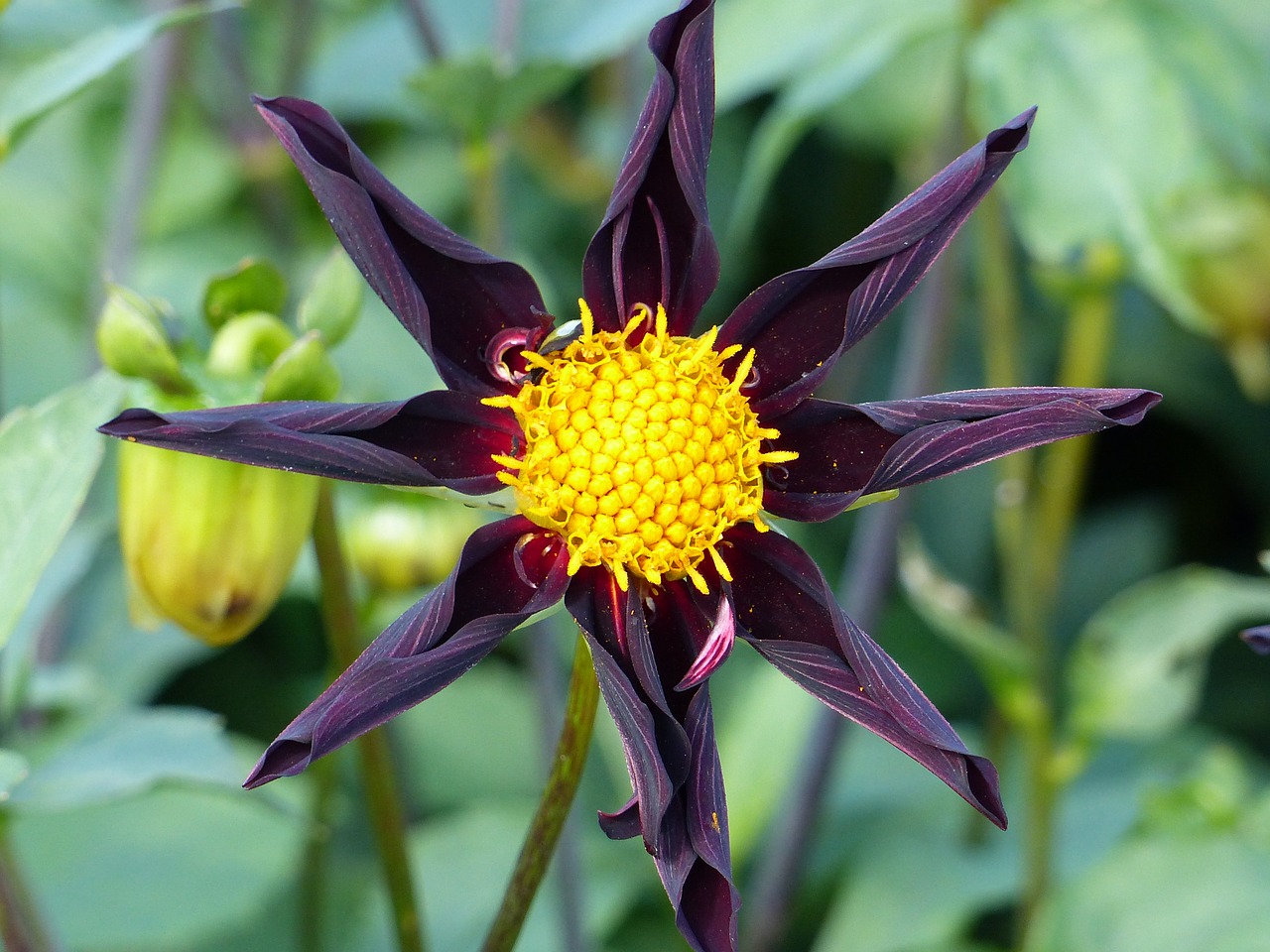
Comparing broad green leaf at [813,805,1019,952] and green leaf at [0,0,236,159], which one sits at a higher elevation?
green leaf at [0,0,236,159]

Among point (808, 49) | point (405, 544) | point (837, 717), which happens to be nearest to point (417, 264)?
point (405, 544)

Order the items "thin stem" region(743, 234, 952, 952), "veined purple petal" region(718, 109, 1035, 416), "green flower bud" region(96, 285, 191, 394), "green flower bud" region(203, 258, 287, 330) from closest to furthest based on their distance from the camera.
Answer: "veined purple petal" region(718, 109, 1035, 416), "green flower bud" region(96, 285, 191, 394), "green flower bud" region(203, 258, 287, 330), "thin stem" region(743, 234, 952, 952)

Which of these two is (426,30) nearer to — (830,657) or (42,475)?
(42,475)

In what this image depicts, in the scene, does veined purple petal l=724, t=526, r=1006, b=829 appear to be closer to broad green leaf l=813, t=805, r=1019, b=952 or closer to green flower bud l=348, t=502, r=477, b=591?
green flower bud l=348, t=502, r=477, b=591

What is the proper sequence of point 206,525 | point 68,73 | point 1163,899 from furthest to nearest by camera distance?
1. point 1163,899
2. point 68,73
3. point 206,525

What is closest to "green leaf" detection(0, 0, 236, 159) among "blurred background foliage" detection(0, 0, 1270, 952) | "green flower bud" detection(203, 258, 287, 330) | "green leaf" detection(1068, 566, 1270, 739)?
"blurred background foliage" detection(0, 0, 1270, 952)

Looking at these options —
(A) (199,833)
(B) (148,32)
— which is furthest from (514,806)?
(B) (148,32)

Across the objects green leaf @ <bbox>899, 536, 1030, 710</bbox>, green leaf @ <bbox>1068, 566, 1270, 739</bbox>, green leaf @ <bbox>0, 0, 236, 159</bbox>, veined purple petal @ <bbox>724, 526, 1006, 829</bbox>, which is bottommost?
green leaf @ <bbox>1068, 566, 1270, 739</bbox>
